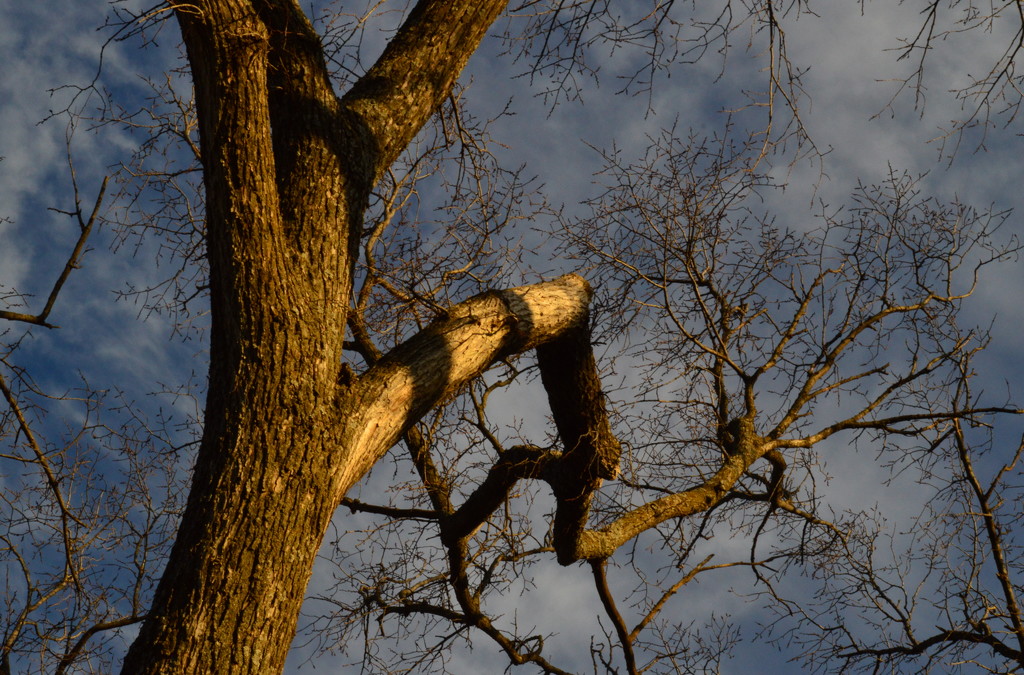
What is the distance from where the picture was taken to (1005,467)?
6766mm

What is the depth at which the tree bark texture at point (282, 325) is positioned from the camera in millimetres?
2684

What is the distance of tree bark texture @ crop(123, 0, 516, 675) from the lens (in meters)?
2.68

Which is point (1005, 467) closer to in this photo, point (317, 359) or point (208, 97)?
point (317, 359)

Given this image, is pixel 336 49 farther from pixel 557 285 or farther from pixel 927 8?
pixel 927 8

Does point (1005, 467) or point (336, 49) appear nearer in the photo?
point (336, 49)

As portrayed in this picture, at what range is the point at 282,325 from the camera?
305cm

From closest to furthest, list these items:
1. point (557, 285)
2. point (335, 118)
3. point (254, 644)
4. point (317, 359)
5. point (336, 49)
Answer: point (254, 644), point (317, 359), point (335, 118), point (336, 49), point (557, 285)

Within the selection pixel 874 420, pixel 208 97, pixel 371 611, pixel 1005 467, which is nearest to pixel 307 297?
pixel 208 97

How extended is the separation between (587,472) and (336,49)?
8.54 ft

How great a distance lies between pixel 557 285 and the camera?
4.66 meters

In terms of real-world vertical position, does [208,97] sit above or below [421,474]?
below

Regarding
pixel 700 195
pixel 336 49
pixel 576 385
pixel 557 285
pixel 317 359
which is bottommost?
pixel 317 359

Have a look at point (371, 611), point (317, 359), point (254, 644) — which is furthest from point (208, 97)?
point (371, 611)

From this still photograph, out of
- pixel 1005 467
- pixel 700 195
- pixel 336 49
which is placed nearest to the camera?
pixel 336 49
